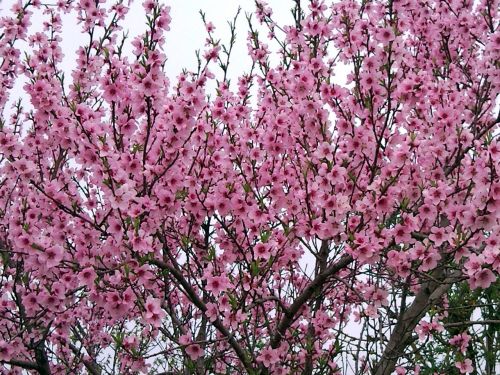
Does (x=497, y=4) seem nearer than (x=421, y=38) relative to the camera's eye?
Yes

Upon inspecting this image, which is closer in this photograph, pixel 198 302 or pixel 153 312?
pixel 153 312

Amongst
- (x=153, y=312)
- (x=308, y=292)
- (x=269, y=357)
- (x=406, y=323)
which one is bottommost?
(x=153, y=312)

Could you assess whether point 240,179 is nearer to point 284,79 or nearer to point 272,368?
point 284,79

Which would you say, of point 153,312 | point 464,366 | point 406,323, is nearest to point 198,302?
point 153,312

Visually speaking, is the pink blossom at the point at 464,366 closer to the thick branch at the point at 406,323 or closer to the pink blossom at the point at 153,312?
the thick branch at the point at 406,323

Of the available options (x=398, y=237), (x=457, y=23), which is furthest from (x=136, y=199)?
(x=457, y=23)

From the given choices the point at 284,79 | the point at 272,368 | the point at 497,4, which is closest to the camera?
the point at 272,368

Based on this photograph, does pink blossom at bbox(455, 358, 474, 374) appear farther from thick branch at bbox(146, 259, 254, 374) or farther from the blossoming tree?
thick branch at bbox(146, 259, 254, 374)

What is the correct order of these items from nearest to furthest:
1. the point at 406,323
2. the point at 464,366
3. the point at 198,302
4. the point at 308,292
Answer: the point at 198,302
the point at 308,292
the point at 406,323
the point at 464,366

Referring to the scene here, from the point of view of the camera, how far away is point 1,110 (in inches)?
251

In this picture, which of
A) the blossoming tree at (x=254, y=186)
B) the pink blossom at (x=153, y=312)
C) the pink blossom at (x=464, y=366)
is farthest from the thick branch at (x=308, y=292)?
the pink blossom at (x=464, y=366)

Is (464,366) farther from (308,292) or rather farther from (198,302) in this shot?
(198,302)

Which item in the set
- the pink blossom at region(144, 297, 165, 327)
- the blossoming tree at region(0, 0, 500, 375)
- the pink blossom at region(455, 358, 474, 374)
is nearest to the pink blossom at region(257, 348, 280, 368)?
the blossoming tree at region(0, 0, 500, 375)

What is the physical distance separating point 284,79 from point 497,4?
9.74 feet
